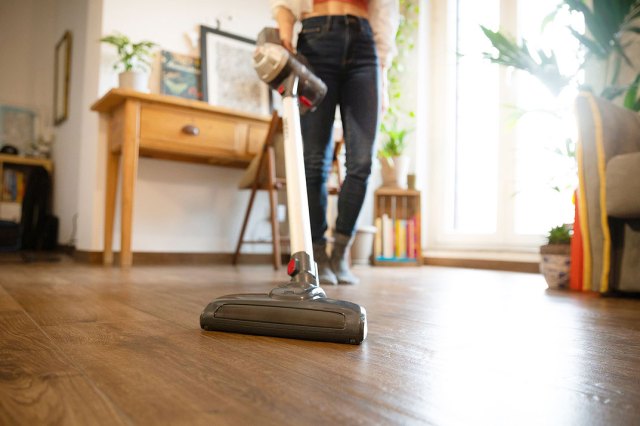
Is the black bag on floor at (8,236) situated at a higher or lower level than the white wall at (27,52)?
lower

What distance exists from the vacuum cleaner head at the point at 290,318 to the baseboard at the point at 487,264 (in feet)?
7.80

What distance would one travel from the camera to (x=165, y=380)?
50cm

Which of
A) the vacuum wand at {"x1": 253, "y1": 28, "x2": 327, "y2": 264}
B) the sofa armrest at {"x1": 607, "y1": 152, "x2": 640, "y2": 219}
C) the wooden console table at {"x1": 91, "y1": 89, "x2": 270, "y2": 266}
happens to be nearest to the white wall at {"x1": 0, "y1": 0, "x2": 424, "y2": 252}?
the wooden console table at {"x1": 91, "y1": 89, "x2": 270, "y2": 266}

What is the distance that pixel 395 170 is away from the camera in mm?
3350

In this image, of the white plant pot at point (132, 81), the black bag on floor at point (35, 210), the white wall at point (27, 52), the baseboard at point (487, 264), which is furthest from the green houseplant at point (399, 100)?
the white wall at point (27, 52)

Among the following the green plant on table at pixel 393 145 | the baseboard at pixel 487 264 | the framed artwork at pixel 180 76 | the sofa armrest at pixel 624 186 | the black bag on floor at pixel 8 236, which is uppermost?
the framed artwork at pixel 180 76

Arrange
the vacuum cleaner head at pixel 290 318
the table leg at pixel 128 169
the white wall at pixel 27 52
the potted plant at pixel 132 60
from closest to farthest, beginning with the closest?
1. the vacuum cleaner head at pixel 290 318
2. the table leg at pixel 128 169
3. the potted plant at pixel 132 60
4. the white wall at pixel 27 52

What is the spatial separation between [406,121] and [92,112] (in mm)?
2147

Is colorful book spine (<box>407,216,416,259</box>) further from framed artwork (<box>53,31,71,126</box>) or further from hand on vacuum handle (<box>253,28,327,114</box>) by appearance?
framed artwork (<box>53,31,71,126</box>)

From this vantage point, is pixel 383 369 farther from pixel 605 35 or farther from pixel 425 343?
pixel 605 35

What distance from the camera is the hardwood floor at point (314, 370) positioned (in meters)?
0.41

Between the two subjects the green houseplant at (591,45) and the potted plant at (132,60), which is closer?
the green houseplant at (591,45)

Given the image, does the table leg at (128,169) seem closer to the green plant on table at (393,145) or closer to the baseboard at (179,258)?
the baseboard at (179,258)

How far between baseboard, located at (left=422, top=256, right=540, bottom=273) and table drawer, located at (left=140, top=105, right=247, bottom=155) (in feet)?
5.04
